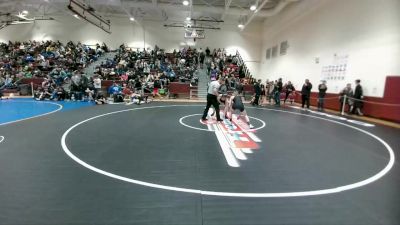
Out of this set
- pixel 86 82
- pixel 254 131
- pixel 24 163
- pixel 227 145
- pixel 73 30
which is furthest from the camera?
pixel 73 30

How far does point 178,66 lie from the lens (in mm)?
23984

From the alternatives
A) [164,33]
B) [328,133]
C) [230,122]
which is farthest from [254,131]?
[164,33]

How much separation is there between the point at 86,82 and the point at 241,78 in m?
12.6

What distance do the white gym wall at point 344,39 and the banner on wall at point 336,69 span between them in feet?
0.73

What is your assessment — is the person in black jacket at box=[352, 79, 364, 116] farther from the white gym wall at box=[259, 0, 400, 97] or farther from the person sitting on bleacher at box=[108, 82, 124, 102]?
the person sitting on bleacher at box=[108, 82, 124, 102]

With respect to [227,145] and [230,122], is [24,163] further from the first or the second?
→ [230,122]

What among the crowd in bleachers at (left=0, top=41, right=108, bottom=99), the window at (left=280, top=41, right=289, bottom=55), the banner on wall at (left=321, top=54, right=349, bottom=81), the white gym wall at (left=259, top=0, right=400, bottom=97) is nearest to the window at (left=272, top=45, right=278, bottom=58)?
the white gym wall at (left=259, top=0, right=400, bottom=97)

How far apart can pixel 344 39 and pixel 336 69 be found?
1708mm

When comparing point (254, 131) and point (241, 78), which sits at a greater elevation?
point (241, 78)

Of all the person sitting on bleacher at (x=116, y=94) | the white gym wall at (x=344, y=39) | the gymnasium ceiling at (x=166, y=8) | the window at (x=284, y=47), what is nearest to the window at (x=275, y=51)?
the white gym wall at (x=344, y=39)

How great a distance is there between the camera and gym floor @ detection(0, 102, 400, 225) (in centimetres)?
308

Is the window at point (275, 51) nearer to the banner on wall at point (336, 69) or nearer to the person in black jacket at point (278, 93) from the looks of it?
the person in black jacket at point (278, 93)

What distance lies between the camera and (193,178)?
13.6ft

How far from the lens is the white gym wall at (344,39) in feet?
36.2
